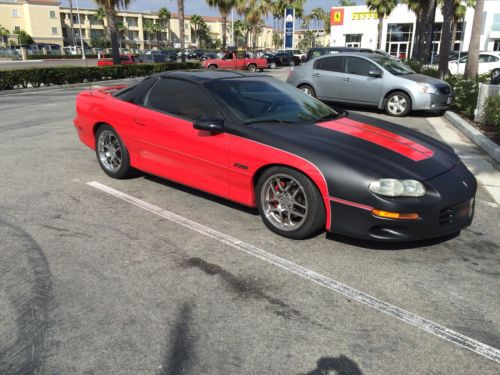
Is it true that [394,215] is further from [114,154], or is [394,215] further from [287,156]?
[114,154]

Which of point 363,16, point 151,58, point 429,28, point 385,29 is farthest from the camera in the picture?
point 363,16

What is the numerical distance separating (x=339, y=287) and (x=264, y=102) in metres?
2.21

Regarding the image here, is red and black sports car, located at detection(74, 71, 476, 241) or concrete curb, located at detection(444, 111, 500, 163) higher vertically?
red and black sports car, located at detection(74, 71, 476, 241)

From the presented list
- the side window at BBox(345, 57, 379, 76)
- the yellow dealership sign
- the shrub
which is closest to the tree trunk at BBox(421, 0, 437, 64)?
the side window at BBox(345, 57, 379, 76)

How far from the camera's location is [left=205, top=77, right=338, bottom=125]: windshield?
438 centimetres

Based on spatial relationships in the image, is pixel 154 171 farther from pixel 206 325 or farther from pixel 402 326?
pixel 402 326

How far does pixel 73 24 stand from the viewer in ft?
290

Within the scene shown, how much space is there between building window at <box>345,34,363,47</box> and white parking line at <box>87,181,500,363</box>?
56.7m

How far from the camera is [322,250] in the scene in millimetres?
3746

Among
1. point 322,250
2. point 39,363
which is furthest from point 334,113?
point 39,363

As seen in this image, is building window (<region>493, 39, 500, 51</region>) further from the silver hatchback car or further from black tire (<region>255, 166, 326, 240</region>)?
black tire (<region>255, 166, 326, 240</region>)

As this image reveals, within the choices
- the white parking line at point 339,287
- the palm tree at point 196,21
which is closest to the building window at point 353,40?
the white parking line at point 339,287

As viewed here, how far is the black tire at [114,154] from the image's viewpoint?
5324 mm

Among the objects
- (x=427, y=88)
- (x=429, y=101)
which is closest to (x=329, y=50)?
(x=427, y=88)
